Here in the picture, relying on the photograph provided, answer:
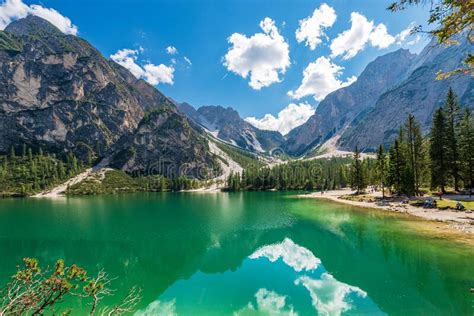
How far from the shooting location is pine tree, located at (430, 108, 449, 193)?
61062 mm

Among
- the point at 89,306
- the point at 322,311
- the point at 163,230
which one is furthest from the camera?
the point at 163,230

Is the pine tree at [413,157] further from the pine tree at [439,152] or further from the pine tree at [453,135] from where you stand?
the pine tree at [453,135]

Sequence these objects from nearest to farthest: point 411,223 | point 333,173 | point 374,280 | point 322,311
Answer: point 322,311 < point 374,280 < point 411,223 < point 333,173

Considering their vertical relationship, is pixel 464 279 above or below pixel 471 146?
below

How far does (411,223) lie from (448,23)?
134 feet

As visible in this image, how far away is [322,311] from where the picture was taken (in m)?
18.5

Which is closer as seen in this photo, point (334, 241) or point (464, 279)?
point (464, 279)

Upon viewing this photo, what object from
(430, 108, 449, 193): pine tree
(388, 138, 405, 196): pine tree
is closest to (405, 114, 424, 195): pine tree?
(388, 138, 405, 196): pine tree

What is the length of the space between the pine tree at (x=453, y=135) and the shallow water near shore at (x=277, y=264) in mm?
23256

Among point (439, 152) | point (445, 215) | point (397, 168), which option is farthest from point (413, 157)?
point (445, 215)

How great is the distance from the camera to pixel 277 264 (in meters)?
30.1

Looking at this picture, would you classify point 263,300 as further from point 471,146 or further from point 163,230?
point 471,146

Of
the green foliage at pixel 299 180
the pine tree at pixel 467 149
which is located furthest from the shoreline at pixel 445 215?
the green foliage at pixel 299 180

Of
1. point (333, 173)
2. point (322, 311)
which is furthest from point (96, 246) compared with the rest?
point (333, 173)
